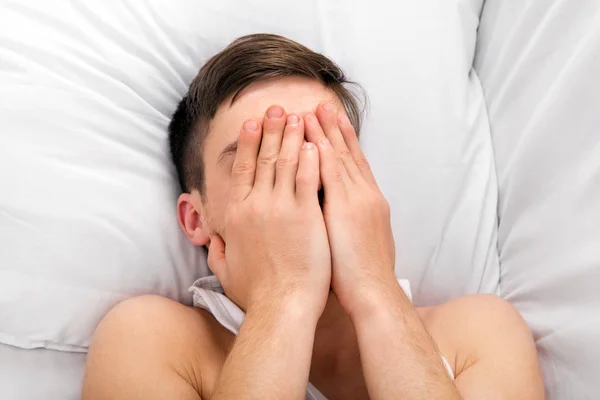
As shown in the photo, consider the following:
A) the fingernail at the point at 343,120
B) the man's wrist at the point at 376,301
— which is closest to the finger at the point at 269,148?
the fingernail at the point at 343,120

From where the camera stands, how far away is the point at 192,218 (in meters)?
1.08

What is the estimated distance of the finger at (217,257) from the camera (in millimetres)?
988

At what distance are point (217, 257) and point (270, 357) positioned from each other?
257 mm

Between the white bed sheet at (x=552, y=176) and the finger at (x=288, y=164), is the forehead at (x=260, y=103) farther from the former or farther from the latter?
the white bed sheet at (x=552, y=176)

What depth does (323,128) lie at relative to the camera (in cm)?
98

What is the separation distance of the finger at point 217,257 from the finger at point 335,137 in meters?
0.25

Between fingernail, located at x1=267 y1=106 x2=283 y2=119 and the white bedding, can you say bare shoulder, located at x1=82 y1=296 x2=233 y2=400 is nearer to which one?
the white bedding

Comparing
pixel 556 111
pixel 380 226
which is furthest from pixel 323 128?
pixel 556 111

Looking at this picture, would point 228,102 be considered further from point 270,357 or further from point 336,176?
point 270,357

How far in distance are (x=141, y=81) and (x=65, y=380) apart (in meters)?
0.55

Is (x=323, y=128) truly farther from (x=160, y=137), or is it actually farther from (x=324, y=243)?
(x=160, y=137)

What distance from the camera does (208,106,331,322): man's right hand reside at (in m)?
0.88

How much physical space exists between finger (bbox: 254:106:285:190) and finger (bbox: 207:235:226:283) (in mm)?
140

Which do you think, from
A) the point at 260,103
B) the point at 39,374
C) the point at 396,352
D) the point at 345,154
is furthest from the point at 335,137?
the point at 39,374
